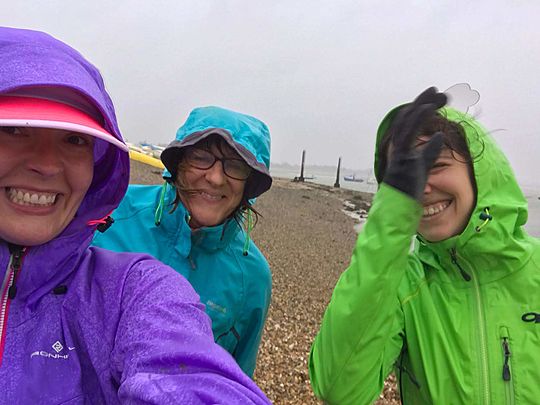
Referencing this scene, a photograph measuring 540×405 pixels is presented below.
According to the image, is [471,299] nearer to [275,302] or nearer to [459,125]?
[459,125]

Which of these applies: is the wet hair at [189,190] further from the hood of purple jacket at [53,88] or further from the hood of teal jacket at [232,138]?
the hood of purple jacket at [53,88]

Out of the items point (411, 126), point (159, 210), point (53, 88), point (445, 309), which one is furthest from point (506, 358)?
point (53, 88)

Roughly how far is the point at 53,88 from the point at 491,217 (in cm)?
194

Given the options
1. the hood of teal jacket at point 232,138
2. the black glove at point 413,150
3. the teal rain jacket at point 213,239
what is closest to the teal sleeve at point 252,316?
the teal rain jacket at point 213,239

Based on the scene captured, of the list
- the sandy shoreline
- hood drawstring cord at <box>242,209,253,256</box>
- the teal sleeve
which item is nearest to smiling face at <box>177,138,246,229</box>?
hood drawstring cord at <box>242,209,253,256</box>

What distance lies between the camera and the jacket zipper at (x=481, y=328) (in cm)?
192

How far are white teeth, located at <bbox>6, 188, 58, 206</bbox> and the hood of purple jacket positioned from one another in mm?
156

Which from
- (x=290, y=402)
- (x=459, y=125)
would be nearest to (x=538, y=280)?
(x=459, y=125)

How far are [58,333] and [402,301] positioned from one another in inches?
63.0

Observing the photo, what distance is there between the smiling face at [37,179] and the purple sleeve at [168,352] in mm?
360

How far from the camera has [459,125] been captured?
2.09m

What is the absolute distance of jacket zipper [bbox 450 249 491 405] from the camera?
6.29 ft

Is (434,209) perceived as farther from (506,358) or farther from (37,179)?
(37,179)

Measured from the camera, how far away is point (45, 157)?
137 centimetres
